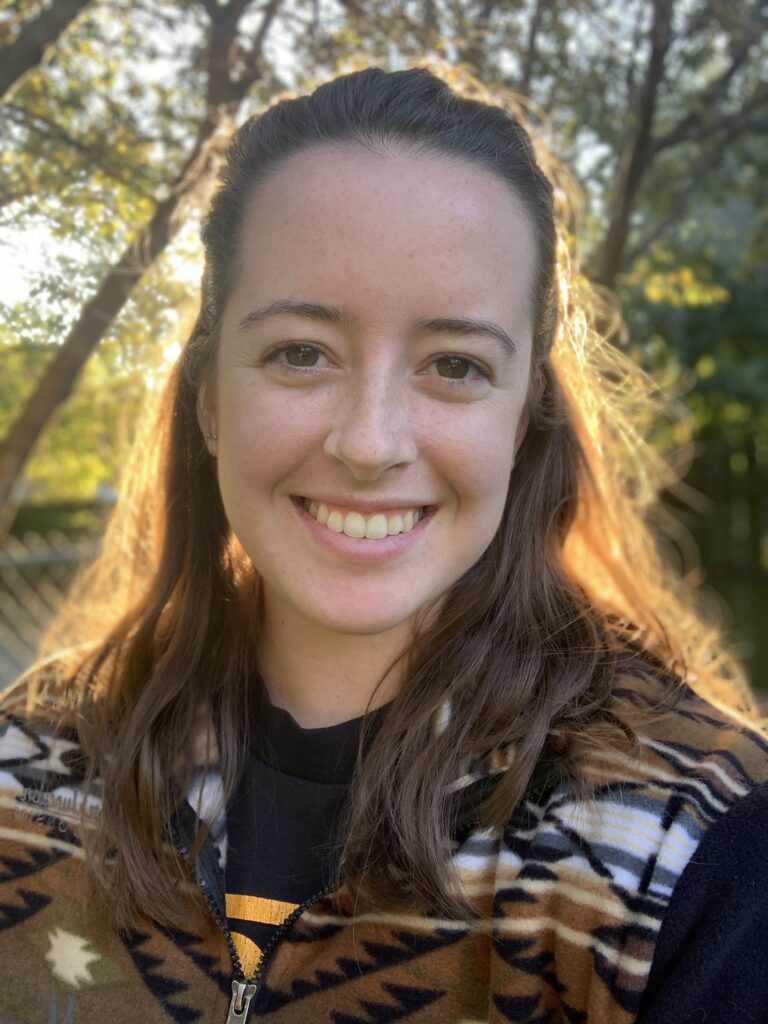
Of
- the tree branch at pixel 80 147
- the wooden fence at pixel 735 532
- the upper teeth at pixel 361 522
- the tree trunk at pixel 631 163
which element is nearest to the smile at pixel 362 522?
the upper teeth at pixel 361 522

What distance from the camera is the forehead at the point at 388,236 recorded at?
4.71 ft

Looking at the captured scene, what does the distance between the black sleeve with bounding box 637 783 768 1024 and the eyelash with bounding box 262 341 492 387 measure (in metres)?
0.72

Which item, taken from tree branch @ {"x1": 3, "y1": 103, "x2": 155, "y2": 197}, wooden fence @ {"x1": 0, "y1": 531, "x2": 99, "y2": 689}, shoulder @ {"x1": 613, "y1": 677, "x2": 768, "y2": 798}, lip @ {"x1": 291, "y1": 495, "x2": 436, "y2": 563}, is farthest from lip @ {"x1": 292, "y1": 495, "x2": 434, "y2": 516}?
wooden fence @ {"x1": 0, "y1": 531, "x2": 99, "y2": 689}

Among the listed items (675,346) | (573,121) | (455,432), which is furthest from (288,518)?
(675,346)

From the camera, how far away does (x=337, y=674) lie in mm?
1689

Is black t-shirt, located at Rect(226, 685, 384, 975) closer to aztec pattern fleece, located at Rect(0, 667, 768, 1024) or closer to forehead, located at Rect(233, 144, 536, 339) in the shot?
aztec pattern fleece, located at Rect(0, 667, 768, 1024)

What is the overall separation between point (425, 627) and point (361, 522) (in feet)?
0.95

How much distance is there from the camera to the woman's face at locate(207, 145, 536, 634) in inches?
56.7

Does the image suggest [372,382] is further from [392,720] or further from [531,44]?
[531,44]

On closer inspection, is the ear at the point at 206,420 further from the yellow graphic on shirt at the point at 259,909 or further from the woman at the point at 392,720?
the yellow graphic on shirt at the point at 259,909

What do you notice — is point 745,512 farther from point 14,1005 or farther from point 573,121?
point 14,1005

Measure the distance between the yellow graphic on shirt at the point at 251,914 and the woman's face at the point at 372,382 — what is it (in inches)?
16.5

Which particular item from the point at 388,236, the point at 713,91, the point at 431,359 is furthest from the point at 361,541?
the point at 713,91

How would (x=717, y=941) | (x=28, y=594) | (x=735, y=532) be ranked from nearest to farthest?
(x=717, y=941), (x=28, y=594), (x=735, y=532)
